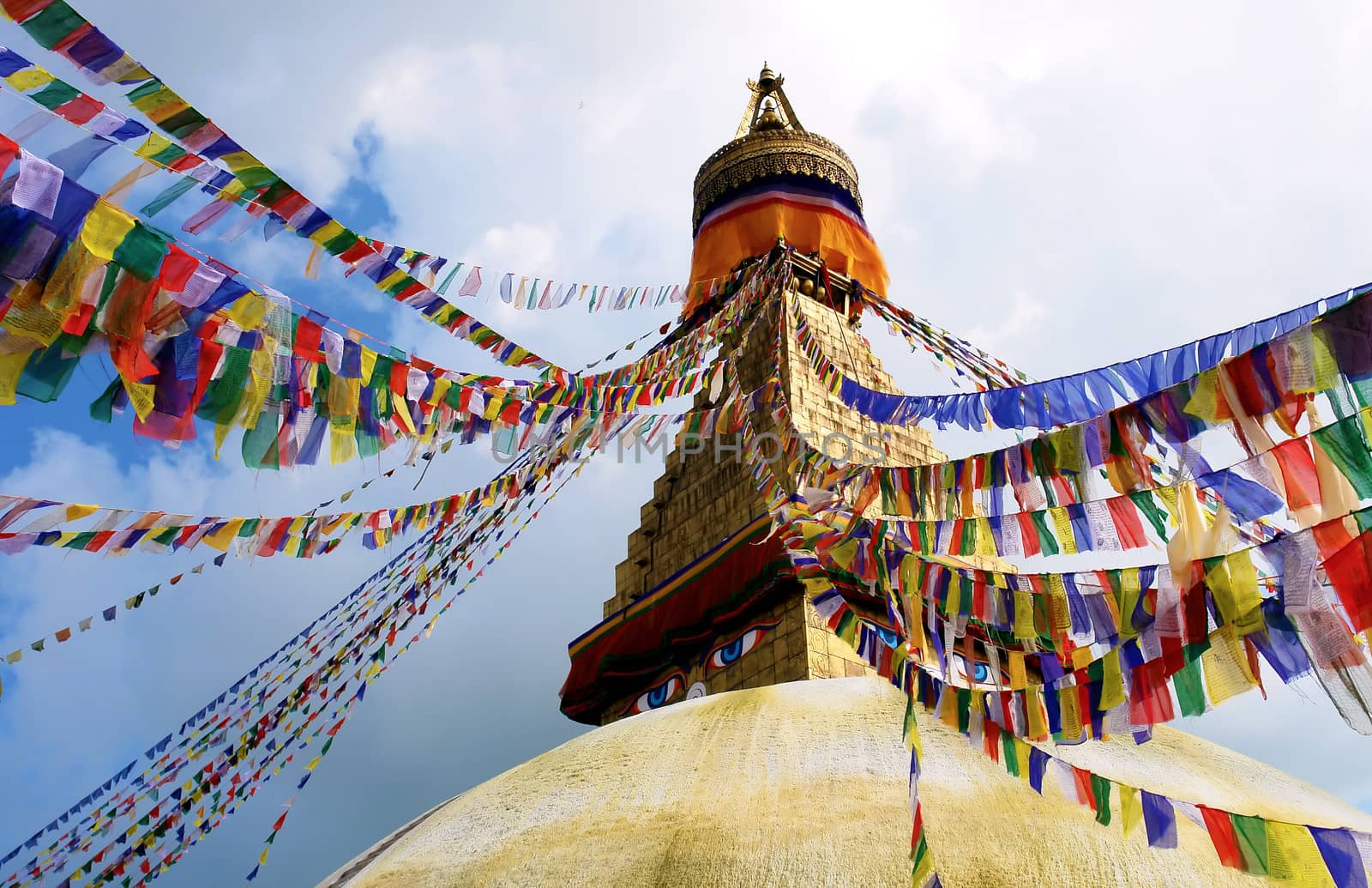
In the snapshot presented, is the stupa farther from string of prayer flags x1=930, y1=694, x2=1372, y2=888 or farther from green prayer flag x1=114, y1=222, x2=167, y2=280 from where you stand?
green prayer flag x1=114, y1=222, x2=167, y2=280

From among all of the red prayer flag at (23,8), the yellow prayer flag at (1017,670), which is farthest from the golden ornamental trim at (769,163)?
the red prayer flag at (23,8)

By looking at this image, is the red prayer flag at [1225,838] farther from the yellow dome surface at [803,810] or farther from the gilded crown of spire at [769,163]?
the gilded crown of spire at [769,163]

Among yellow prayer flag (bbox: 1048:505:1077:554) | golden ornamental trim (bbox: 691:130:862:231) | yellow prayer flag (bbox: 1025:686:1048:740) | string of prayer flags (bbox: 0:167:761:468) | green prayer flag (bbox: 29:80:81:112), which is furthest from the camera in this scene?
golden ornamental trim (bbox: 691:130:862:231)

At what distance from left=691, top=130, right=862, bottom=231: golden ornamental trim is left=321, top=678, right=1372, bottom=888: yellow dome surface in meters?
9.52

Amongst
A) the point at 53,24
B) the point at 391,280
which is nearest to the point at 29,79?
the point at 53,24

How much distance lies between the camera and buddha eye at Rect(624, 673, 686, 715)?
28.3 ft

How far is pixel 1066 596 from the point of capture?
157 inches

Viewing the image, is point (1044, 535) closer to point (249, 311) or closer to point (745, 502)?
point (249, 311)

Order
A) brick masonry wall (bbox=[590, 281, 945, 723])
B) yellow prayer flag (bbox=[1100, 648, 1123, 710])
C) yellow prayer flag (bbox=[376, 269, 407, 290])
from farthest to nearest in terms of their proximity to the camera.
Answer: brick masonry wall (bbox=[590, 281, 945, 723]), yellow prayer flag (bbox=[376, 269, 407, 290]), yellow prayer flag (bbox=[1100, 648, 1123, 710])

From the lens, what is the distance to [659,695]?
8805mm

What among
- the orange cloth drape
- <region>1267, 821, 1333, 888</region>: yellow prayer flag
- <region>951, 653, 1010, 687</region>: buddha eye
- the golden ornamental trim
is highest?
the golden ornamental trim

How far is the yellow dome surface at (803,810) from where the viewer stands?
12.2ft

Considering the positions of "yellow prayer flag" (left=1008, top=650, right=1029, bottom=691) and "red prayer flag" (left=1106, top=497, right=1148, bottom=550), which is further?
"yellow prayer flag" (left=1008, top=650, right=1029, bottom=691)

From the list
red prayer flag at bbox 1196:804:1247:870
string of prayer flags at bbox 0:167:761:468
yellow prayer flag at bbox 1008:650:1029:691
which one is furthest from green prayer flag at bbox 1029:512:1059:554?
string of prayer flags at bbox 0:167:761:468
